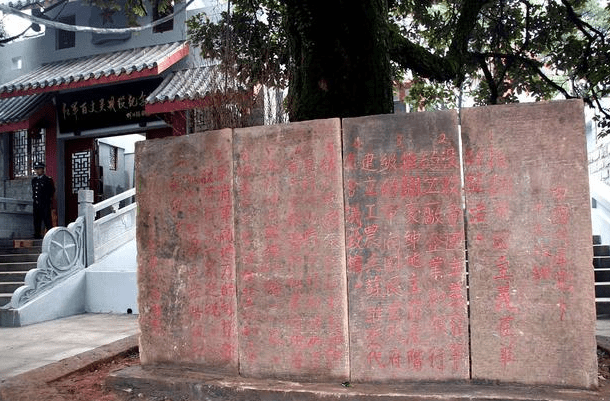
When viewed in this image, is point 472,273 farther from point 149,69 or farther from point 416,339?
point 149,69

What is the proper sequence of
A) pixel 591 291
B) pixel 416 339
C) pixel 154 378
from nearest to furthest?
pixel 591 291 < pixel 416 339 < pixel 154 378

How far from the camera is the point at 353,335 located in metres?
3.09

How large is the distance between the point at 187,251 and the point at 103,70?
7823 mm

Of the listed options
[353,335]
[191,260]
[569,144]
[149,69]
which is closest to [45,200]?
[149,69]

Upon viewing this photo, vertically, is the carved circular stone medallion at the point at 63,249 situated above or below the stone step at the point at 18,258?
above

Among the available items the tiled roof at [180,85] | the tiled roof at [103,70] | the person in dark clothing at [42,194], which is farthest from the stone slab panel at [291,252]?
the person in dark clothing at [42,194]

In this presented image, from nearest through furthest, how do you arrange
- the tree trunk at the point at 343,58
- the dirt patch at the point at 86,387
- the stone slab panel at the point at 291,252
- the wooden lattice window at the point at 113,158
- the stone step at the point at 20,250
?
1. the stone slab panel at the point at 291,252
2. the dirt patch at the point at 86,387
3. the tree trunk at the point at 343,58
4. the stone step at the point at 20,250
5. the wooden lattice window at the point at 113,158

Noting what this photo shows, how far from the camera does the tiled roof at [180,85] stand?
9204 millimetres

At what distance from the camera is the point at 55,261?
26.0 ft

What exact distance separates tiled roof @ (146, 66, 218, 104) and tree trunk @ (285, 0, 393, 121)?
488 centimetres

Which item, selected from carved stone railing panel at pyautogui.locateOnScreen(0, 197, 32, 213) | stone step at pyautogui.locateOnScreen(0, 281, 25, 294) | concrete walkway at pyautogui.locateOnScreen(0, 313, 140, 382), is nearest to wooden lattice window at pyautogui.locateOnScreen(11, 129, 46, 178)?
carved stone railing panel at pyautogui.locateOnScreen(0, 197, 32, 213)

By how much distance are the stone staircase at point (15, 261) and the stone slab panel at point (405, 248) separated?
23.4ft

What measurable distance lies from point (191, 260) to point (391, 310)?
52.5 inches

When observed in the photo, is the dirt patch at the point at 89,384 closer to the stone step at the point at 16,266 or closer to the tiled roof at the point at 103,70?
the stone step at the point at 16,266
